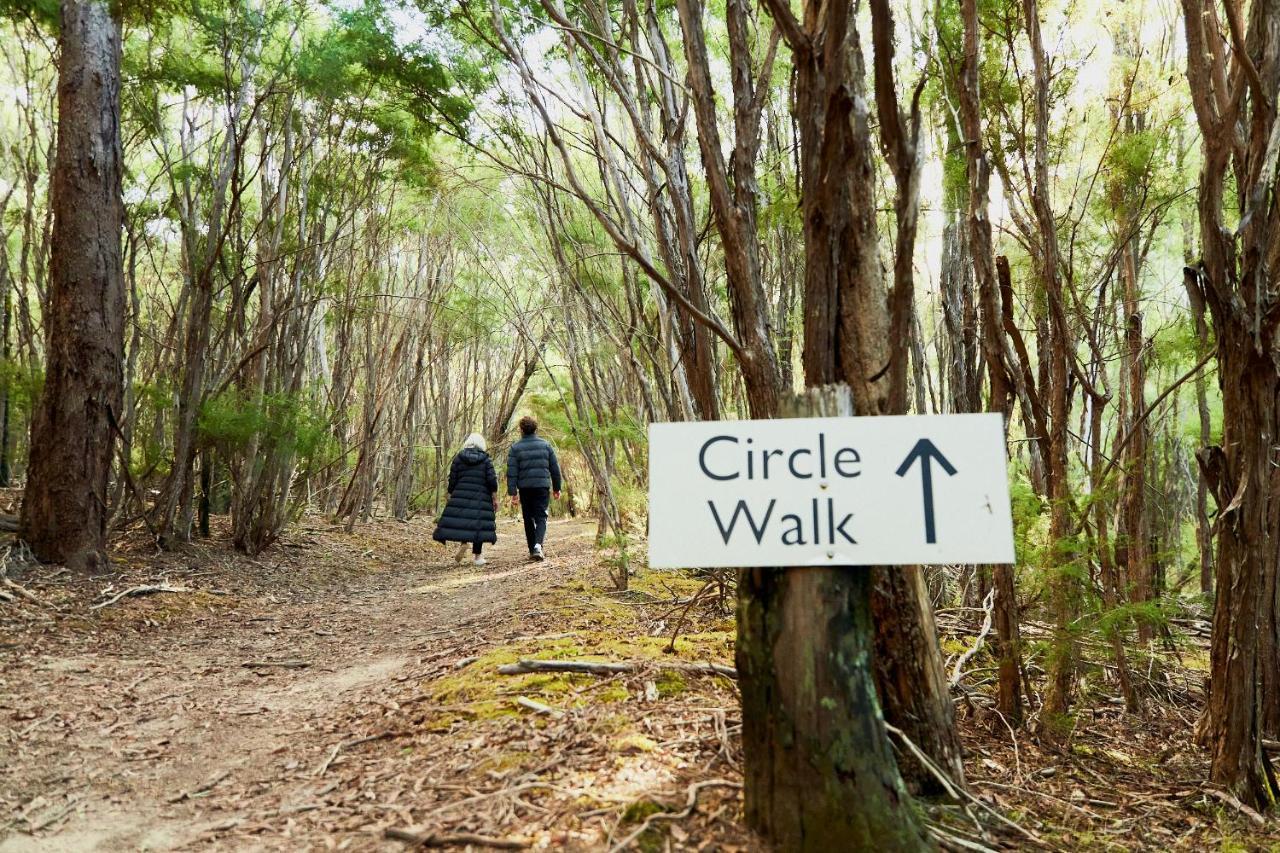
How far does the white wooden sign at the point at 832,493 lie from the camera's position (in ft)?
5.49

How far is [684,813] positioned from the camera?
195 centimetres

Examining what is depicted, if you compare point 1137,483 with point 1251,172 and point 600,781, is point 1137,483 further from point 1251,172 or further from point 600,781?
point 600,781

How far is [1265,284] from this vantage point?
98.0 inches

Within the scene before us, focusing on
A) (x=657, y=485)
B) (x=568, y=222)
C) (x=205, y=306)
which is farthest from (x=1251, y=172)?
(x=205, y=306)

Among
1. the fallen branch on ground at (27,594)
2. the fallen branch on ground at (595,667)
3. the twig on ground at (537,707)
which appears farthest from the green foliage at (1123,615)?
the fallen branch on ground at (27,594)

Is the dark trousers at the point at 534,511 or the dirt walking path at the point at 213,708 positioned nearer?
the dirt walking path at the point at 213,708

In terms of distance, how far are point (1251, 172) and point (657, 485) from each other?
92.4 inches

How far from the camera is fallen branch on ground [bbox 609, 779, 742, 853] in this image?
1.84 metres

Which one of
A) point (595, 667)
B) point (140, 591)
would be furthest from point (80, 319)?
point (595, 667)

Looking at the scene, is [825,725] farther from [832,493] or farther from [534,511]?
[534,511]

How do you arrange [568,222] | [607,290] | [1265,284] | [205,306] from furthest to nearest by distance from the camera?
1. [568,222]
2. [607,290]
3. [205,306]
4. [1265,284]

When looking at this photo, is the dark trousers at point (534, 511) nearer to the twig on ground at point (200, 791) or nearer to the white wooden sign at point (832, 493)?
the twig on ground at point (200, 791)

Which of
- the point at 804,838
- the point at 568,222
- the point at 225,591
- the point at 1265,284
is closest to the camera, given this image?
the point at 804,838

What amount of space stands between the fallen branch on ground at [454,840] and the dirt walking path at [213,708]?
0.13 ft
